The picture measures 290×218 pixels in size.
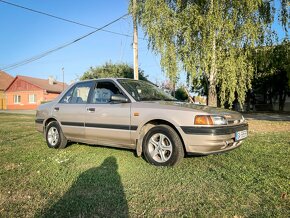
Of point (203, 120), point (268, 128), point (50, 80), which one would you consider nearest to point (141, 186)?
point (203, 120)

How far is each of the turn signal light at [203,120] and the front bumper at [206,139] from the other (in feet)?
0.27

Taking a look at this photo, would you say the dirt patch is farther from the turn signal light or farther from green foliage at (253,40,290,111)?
the turn signal light

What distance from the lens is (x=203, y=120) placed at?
493cm

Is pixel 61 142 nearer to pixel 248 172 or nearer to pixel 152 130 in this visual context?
pixel 152 130

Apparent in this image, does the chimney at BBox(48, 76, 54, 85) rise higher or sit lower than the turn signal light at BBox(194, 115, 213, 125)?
higher

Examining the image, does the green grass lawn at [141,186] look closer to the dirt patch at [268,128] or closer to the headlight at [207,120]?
the headlight at [207,120]

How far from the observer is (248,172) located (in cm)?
477

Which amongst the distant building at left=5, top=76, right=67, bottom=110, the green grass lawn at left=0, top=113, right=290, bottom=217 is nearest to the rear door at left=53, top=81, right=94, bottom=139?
the green grass lawn at left=0, top=113, right=290, bottom=217

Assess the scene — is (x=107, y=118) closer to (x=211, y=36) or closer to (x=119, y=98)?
(x=119, y=98)

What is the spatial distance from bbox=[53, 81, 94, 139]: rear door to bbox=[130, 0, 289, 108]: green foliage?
18.8ft

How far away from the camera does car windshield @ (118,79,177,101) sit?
6128mm

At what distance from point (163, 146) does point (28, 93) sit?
156ft

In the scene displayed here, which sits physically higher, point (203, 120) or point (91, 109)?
point (91, 109)

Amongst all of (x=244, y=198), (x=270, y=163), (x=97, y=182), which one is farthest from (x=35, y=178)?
(x=270, y=163)
